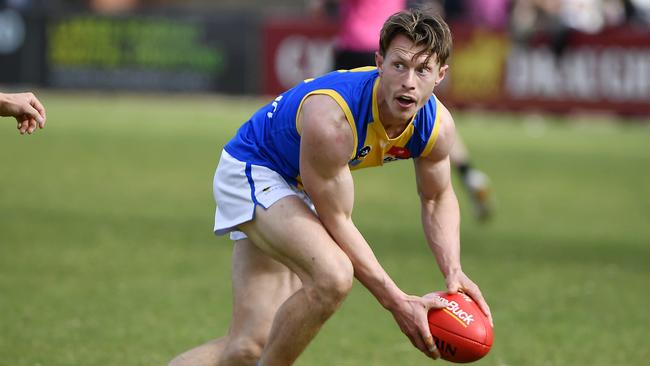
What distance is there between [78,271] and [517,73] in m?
14.6

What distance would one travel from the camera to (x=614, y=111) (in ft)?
72.6

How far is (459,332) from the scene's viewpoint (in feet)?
16.9

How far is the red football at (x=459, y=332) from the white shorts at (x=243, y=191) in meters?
0.77

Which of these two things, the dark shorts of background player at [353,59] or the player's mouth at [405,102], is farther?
the dark shorts of background player at [353,59]

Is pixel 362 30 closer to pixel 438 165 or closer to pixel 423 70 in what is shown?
pixel 438 165

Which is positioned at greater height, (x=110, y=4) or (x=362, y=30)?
(x=362, y=30)

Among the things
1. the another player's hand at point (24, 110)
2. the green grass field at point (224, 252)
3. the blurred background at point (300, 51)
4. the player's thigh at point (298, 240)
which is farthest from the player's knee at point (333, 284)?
the blurred background at point (300, 51)

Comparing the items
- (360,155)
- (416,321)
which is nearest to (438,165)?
(360,155)

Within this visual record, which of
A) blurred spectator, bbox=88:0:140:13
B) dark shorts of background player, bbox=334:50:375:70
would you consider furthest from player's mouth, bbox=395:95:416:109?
blurred spectator, bbox=88:0:140:13

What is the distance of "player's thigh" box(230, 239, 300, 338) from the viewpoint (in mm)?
5500

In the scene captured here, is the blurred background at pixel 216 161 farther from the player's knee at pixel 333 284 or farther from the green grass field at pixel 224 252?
the player's knee at pixel 333 284

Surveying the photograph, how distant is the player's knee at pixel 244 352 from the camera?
18.0ft

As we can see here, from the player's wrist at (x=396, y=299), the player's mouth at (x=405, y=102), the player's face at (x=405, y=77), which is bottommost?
the player's wrist at (x=396, y=299)

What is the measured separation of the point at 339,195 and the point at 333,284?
15.4 inches
